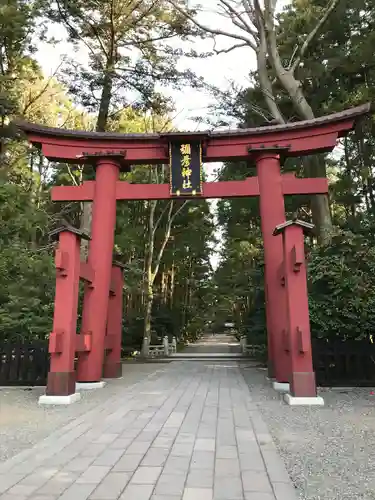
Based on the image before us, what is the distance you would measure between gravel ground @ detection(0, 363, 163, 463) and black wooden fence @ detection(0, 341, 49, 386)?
232mm

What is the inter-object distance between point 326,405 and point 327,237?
4679 millimetres

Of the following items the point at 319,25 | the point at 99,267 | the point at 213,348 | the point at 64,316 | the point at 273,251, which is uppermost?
the point at 319,25

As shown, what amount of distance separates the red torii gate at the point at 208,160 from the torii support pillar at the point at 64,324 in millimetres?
1214

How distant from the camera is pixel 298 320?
21.7 feet

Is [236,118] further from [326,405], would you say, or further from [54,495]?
[54,495]

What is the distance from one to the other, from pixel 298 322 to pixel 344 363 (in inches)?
80.9

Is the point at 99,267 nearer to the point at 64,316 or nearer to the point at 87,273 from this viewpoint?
the point at 87,273

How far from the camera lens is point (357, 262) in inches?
332

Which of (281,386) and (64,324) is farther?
(281,386)

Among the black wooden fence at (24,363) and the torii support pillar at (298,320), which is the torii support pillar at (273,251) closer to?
the torii support pillar at (298,320)

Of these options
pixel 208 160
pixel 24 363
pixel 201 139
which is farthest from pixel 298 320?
pixel 24 363

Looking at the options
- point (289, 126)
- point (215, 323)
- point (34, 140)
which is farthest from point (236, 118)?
point (215, 323)

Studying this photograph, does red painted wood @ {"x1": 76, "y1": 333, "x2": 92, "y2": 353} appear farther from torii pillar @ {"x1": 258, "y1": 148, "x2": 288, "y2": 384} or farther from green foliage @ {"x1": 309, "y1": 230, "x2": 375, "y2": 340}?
green foliage @ {"x1": 309, "y1": 230, "x2": 375, "y2": 340}

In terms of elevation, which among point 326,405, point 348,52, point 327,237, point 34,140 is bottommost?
point 326,405
